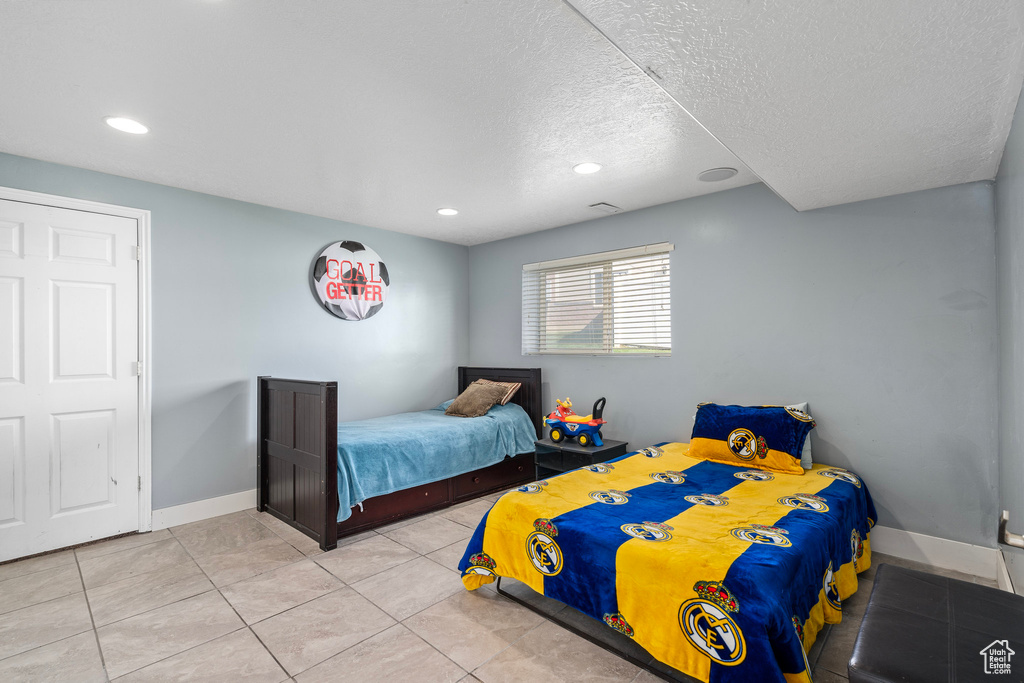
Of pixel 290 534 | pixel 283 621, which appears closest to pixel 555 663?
pixel 283 621

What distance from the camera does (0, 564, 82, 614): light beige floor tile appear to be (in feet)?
7.70

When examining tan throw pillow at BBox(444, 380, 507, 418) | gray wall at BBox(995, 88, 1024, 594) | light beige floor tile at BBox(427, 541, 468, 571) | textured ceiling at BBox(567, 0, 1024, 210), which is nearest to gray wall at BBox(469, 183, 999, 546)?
gray wall at BBox(995, 88, 1024, 594)

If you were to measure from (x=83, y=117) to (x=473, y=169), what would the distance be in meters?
1.97

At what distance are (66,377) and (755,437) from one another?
14.1 ft

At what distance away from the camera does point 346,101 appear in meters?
2.19

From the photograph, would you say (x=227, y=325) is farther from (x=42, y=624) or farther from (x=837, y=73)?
(x=837, y=73)

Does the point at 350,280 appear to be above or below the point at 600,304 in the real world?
above

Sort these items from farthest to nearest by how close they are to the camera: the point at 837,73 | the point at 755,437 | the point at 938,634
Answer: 1. the point at 755,437
2. the point at 837,73
3. the point at 938,634

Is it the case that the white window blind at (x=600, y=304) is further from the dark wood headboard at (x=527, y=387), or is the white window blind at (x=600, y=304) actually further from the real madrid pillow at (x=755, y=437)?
the real madrid pillow at (x=755, y=437)

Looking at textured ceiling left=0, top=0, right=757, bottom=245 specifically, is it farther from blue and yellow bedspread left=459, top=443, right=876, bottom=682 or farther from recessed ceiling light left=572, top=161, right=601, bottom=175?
blue and yellow bedspread left=459, top=443, right=876, bottom=682

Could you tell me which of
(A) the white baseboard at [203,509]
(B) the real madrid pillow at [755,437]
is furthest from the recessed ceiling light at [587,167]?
(A) the white baseboard at [203,509]

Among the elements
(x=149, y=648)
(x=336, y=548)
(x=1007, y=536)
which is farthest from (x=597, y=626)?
(x=149, y=648)

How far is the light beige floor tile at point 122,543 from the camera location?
2.92 meters

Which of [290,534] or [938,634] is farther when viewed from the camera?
[290,534]
